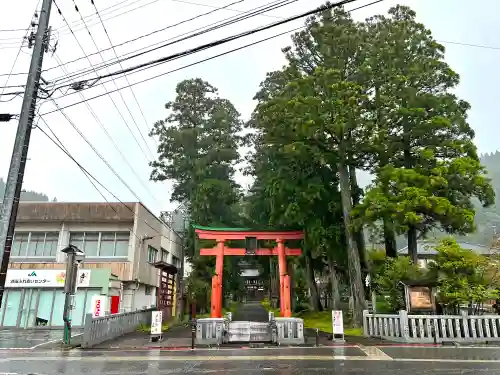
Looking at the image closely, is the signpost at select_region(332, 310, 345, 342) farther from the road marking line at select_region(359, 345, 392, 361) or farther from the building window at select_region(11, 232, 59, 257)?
the building window at select_region(11, 232, 59, 257)

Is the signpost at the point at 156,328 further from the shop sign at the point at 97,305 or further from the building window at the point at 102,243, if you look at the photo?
the building window at the point at 102,243

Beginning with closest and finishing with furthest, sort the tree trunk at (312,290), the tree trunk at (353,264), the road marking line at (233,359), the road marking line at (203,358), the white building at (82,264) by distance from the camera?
the road marking line at (233,359) < the road marking line at (203,358) < the tree trunk at (353,264) < the white building at (82,264) < the tree trunk at (312,290)

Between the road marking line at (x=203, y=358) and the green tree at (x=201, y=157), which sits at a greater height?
the green tree at (x=201, y=157)

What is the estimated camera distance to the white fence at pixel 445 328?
14.0m

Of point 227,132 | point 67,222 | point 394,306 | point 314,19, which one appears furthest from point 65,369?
point 227,132

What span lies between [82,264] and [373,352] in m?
19.0

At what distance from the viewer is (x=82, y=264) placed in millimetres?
24016

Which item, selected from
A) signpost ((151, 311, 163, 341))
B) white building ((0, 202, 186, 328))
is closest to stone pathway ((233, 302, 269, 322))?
white building ((0, 202, 186, 328))

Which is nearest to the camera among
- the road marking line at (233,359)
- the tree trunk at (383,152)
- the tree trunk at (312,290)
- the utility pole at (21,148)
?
the utility pole at (21,148)

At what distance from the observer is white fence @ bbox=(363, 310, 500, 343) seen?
46.1ft

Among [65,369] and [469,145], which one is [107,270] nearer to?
[65,369]

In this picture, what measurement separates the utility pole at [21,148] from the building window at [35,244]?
19724 millimetres

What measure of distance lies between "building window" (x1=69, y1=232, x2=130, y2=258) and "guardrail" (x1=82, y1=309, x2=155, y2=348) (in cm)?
579

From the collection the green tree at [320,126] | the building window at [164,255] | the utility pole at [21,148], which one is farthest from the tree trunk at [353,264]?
the building window at [164,255]
